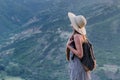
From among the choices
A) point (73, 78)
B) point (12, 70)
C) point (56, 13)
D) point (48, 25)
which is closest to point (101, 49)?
point (12, 70)

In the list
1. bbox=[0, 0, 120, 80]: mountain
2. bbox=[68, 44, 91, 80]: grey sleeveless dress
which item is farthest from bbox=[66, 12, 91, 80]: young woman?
bbox=[0, 0, 120, 80]: mountain

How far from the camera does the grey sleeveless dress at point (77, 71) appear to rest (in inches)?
408

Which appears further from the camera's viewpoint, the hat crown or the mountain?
the mountain

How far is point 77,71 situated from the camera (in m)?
10.4

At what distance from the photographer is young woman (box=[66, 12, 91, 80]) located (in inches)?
400

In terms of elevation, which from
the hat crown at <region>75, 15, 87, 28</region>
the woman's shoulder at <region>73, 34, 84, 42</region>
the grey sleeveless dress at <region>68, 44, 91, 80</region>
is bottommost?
the grey sleeveless dress at <region>68, 44, 91, 80</region>

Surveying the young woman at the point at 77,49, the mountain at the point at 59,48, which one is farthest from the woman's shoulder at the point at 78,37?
the mountain at the point at 59,48

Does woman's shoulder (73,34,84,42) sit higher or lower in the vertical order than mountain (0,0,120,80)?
lower

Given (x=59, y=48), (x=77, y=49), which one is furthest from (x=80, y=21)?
(x=59, y=48)

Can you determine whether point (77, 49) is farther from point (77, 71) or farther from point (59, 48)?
point (59, 48)

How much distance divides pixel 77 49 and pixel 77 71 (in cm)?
51

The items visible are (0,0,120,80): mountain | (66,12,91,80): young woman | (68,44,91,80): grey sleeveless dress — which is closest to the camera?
(66,12,91,80): young woman

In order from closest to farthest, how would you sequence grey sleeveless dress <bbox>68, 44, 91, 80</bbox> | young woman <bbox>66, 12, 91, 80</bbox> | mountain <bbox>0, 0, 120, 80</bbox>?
young woman <bbox>66, 12, 91, 80</bbox> → grey sleeveless dress <bbox>68, 44, 91, 80</bbox> → mountain <bbox>0, 0, 120, 80</bbox>

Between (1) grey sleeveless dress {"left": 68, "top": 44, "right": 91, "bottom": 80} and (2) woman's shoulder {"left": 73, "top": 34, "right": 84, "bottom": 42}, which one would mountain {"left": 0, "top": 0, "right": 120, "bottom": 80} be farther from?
(2) woman's shoulder {"left": 73, "top": 34, "right": 84, "bottom": 42}
